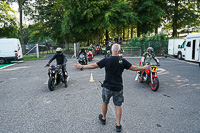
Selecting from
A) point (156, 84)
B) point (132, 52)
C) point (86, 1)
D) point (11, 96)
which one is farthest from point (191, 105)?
point (86, 1)

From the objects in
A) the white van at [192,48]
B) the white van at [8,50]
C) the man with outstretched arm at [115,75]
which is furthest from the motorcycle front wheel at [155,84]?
the white van at [8,50]

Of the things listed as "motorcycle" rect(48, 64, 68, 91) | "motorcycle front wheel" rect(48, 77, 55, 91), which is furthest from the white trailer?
"motorcycle front wheel" rect(48, 77, 55, 91)

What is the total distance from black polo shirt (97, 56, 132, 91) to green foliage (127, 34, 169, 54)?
1914cm

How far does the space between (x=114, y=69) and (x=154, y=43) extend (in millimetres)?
19673

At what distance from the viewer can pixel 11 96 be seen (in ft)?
19.1

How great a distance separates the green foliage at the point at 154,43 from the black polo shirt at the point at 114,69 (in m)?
19.1

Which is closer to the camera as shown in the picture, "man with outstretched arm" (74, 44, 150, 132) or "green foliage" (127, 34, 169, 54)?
"man with outstretched arm" (74, 44, 150, 132)

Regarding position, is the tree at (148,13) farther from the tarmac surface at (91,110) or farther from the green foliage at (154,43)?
the tarmac surface at (91,110)

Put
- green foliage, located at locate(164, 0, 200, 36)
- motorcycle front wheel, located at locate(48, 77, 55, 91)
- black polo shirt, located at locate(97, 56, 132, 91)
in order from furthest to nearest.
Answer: green foliage, located at locate(164, 0, 200, 36)
motorcycle front wheel, located at locate(48, 77, 55, 91)
black polo shirt, located at locate(97, 56, 132, 91)

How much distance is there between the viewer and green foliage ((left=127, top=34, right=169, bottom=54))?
835 inches

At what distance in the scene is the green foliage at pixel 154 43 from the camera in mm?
21203

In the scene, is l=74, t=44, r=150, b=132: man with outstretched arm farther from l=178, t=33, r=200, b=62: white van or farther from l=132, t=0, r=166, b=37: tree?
l=132, t=0, r=166, b=37: tree

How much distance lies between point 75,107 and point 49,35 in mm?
29904

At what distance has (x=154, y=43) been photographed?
2130cm
